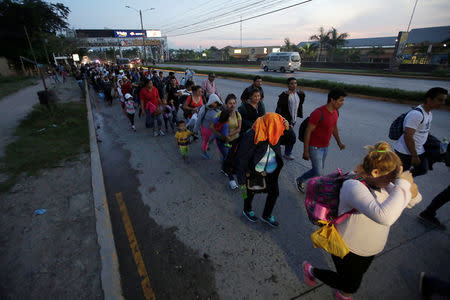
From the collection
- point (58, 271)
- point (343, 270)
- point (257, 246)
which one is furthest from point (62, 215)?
point (343, 270)

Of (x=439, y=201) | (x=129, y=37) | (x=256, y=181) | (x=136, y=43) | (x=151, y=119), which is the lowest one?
(x=439, y=201)

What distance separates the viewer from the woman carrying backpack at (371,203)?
4.77 feet

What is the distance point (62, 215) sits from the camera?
360 cm

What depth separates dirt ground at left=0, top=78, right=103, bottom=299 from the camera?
2467 millimetres

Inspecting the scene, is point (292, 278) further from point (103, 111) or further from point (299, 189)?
point (103, 111)

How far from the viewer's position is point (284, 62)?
26859mm

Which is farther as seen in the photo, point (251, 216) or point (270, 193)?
point (251, 216)

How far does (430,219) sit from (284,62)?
26.6 meters

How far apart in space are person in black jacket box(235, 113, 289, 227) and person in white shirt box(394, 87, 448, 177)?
1.69m

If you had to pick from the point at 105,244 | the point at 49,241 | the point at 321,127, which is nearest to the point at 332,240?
the point at 321,127

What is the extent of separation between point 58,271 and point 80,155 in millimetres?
3922

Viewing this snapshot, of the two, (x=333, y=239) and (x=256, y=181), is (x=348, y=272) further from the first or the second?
(x=256, y=181)

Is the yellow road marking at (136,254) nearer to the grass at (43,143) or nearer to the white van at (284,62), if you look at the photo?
the grass at (43,143)

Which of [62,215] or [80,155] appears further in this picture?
[80,155]
